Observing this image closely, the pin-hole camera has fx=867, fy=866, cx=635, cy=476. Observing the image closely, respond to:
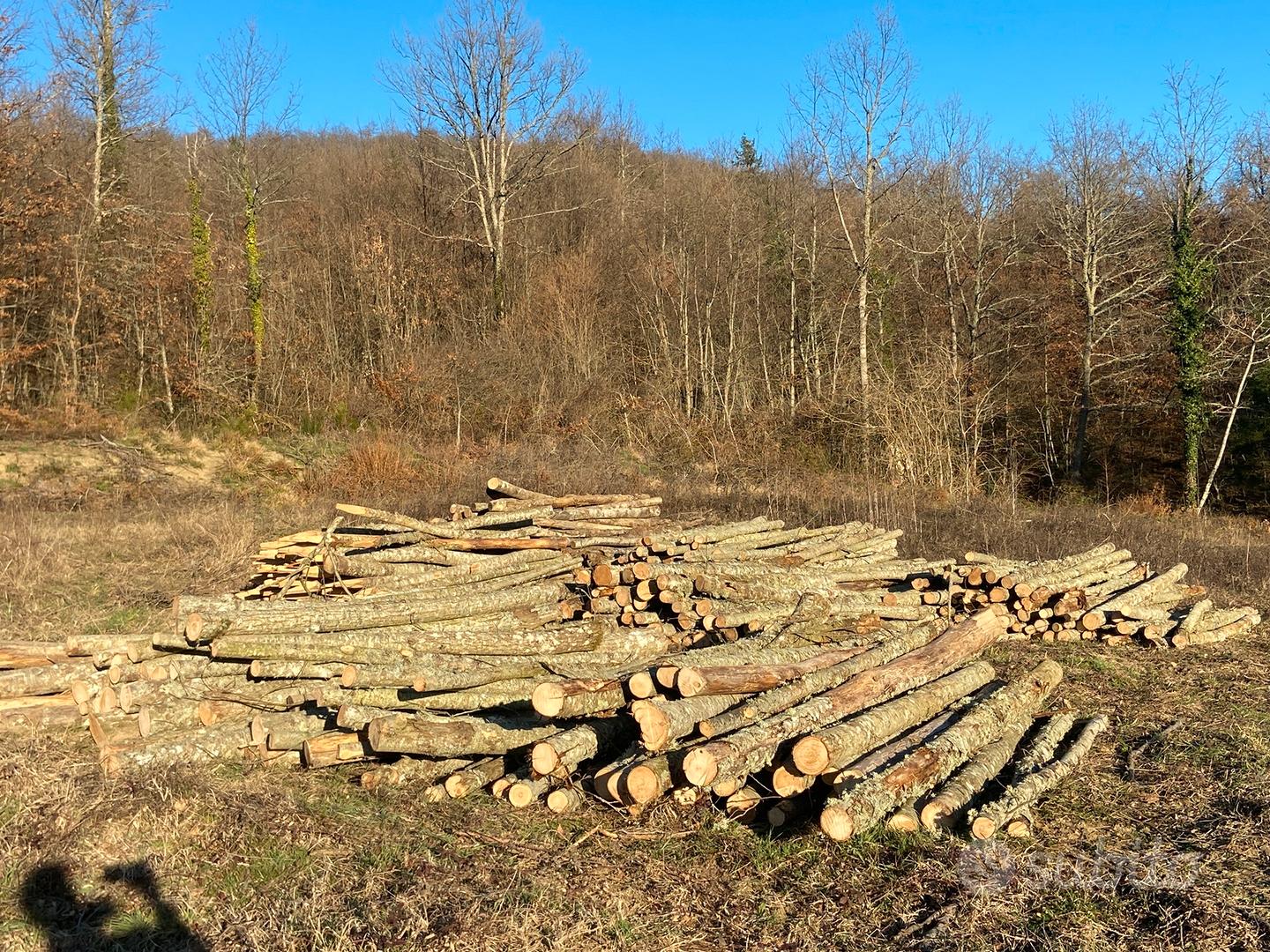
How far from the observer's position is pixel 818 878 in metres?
4.10

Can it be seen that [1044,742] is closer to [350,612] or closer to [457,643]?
[457,643]

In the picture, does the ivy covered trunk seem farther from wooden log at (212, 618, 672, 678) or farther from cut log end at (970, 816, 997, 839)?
cut log end at (970, 816, 997, 839)

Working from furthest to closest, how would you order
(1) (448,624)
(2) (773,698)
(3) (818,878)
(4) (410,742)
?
(1) (448,624), (2) (773,698), (4) (410,742), (3) (818,878)

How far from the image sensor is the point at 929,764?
4785mm

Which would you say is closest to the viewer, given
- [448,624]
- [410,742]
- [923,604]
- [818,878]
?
[818,878]

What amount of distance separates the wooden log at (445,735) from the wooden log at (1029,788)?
7.88ft

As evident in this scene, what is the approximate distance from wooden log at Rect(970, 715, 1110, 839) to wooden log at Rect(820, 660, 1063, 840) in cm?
32

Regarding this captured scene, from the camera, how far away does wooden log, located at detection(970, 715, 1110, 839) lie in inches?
174

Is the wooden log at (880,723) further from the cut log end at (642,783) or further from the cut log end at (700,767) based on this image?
the cut log end at (642,783)

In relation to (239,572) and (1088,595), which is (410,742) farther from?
(1088,595)

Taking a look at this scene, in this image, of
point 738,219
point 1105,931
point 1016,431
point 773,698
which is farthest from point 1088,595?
point 738,219

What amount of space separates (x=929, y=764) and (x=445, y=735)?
8.98ft

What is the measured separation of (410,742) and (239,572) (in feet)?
20.5

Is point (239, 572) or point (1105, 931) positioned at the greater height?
point (239, 572)
